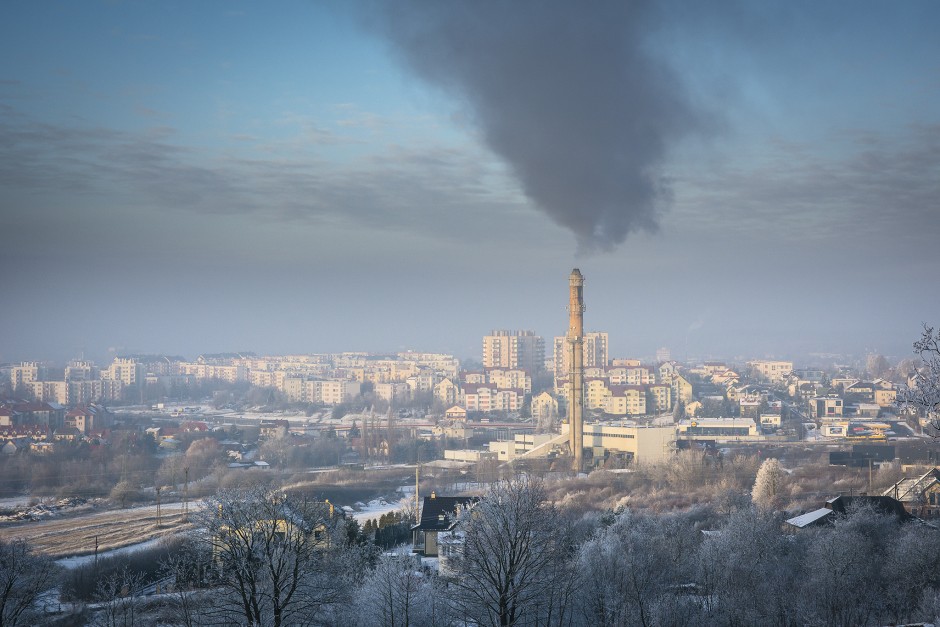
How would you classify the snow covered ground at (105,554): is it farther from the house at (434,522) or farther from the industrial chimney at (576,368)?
the industrial chimney at (576,368)

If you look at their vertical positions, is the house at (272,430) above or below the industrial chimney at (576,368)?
below

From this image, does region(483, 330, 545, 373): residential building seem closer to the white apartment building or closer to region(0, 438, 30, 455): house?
the white apartment building

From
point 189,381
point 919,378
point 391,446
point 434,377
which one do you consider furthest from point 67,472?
point 189,381

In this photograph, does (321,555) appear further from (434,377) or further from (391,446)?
(434,377)

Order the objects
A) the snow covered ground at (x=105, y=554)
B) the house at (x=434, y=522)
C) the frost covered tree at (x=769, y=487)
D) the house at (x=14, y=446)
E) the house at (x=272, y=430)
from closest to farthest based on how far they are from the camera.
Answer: the house at (x=434, y=522) → the snow covered ground at (x=105, y=554) → the frost covered tree at (x=769, y=487) → the house at (x=14, y=446) → the house at (x=272, y=430)

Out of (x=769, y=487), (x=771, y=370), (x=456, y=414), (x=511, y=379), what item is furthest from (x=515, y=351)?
(x=769, y=487)

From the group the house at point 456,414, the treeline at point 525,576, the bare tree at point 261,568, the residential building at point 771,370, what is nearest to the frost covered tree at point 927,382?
the treeline at point 525,576
